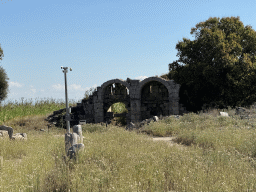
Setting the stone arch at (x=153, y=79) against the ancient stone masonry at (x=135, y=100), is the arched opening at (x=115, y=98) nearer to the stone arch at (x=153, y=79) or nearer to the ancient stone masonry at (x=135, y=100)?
the ancient stone masonry at (x=135, y=100)

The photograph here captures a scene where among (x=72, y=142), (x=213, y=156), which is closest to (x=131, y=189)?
(x=213, y=156)

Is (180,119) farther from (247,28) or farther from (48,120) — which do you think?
(48,120)

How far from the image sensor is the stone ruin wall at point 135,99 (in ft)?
60.3

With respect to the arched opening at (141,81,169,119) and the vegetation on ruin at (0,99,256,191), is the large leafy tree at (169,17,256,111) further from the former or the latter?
the vegetation on ruin at (0,99,256,191)

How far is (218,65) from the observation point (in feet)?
56.2

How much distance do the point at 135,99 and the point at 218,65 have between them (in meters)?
6.31

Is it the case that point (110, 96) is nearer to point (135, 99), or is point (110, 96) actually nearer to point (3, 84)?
point (135, 99)

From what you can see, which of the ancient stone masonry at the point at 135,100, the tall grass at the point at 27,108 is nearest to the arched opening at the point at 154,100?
the ancient stone masonry at the point at 135,100

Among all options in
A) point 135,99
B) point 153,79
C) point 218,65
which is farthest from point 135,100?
point 218,65

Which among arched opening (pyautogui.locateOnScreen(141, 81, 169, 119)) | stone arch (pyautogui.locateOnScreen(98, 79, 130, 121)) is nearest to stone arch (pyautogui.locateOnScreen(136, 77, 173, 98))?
arched opening (pyautogui.locateOnScreen(141, 81, 169, 119))

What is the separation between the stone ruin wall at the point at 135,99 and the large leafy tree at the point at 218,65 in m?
0.97

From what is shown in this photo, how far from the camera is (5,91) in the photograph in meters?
24.6

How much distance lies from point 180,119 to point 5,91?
18324 millimetres

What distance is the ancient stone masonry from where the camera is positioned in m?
18.4
